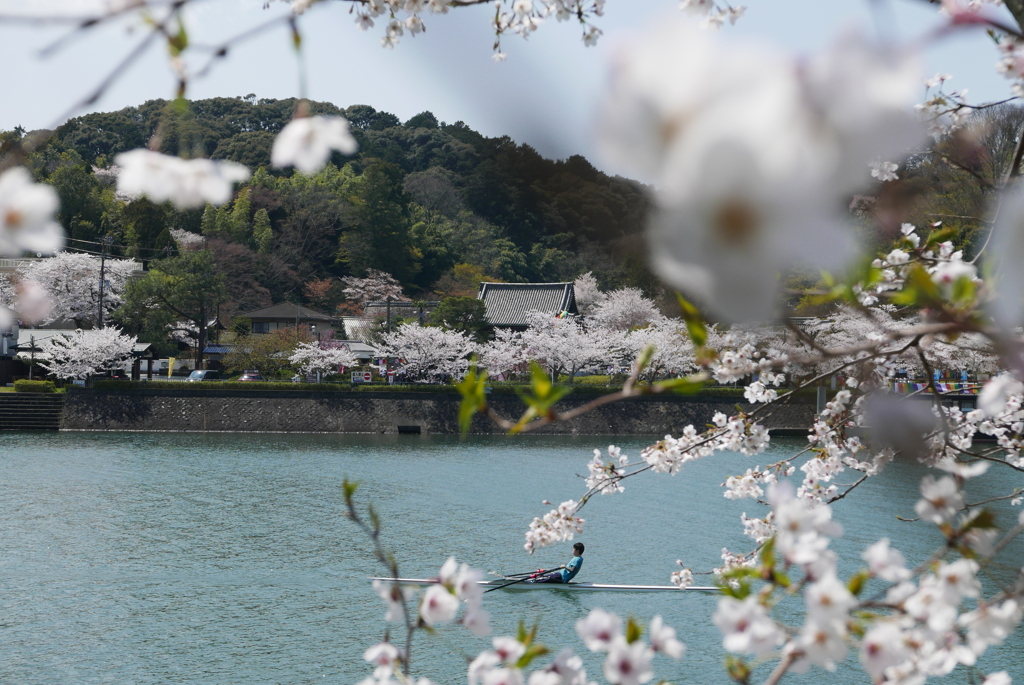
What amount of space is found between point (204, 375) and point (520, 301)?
50.8ft

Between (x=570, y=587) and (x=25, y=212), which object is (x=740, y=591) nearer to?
(x=25, y=212)

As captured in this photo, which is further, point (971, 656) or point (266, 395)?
point (266, 395)

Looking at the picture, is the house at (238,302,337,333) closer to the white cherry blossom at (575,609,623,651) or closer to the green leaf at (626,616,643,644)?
the white cherry blossom at (575,609,623,651)

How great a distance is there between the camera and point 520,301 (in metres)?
41.6

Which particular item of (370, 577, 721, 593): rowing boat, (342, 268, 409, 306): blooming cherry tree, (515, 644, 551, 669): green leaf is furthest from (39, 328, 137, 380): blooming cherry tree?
(515, 644, 551, 669): green leaf

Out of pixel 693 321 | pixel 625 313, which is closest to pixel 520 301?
pixel 625 313

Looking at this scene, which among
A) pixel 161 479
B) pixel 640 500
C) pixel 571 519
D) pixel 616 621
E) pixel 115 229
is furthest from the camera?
pixel 115 229

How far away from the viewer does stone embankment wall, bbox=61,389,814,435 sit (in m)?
29.8

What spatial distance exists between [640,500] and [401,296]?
29.8 metres

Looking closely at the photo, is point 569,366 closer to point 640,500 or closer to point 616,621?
point 640,500

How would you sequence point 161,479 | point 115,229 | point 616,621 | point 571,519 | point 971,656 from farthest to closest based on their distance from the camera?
point 115,229 < point 161,479 < point 571,519 < point 971,656 < point 616,621

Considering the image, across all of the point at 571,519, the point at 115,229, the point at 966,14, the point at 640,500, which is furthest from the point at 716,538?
the point at 115,229

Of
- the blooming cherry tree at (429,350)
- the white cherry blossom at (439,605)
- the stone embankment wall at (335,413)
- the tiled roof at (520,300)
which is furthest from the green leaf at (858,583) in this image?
the tiled roof at (520,300)

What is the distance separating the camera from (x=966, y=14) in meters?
0.70
